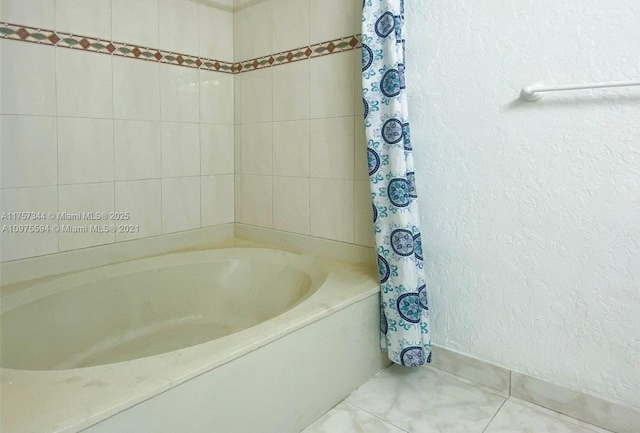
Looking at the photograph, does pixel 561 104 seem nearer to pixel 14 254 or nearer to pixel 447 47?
pixel 447 47

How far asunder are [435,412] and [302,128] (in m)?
1.30

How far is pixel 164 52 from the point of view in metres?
1.86

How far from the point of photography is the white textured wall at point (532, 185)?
1.16m

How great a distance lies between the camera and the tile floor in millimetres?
1230

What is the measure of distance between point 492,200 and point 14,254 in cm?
173

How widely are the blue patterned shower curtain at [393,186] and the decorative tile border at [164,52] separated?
261mm

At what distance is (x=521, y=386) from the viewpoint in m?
1.37

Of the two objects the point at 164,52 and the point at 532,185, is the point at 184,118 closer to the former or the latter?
the point at 164,52

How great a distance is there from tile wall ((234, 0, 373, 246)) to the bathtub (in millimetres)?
238

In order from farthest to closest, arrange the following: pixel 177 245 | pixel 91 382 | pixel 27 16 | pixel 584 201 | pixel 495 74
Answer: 1. pixel 177 245
2. pixel 27 16
3. pixel 495 74
4. pixel 584 201
5. pixel 91 382

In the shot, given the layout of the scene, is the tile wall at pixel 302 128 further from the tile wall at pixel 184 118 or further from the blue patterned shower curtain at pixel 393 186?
the blue patterned shower curtain at pixel 393 186

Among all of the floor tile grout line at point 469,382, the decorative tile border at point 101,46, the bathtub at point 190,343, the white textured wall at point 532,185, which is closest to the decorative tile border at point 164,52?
the decorative tile border at point 101,46

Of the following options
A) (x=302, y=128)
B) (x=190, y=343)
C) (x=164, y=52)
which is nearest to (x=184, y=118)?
(x=164, y=52)

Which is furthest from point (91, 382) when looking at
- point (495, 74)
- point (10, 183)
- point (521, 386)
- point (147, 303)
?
point (495, 74)
